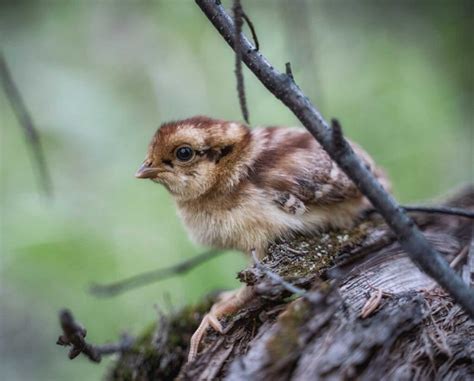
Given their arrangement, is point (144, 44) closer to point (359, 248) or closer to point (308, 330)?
point (359, 248)

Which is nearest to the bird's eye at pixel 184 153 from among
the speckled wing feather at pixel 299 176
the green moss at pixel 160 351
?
the speckled wing feather at pixel 299 176

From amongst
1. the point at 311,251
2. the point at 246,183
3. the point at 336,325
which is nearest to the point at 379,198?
the point at 336,325

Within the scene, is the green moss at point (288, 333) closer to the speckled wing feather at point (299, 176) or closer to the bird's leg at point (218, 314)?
the bird's leg at point (218, 314)

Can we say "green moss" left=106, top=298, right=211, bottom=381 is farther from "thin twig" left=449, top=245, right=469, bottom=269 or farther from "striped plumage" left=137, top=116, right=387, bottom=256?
"thin twig" left=449, top=245, right=469, bottom=269

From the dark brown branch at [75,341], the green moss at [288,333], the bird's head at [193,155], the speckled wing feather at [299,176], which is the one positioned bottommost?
the green moss at [288,333]

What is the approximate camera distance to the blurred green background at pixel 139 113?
5012 mm

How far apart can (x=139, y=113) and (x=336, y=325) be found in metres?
4.55

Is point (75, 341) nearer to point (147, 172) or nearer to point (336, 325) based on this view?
point (336, 325)

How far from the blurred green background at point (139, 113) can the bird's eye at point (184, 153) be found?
6.70ft

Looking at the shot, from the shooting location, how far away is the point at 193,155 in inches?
116

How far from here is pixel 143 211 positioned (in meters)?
5.48

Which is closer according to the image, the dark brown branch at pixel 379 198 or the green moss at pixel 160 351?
the dark brown branch at pixel 379 198

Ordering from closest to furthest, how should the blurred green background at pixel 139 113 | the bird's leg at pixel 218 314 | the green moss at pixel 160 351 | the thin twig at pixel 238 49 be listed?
the thin twig at pixel 238 49
the bird's leg at pixel 218 314
the green moss at pixel 160 351
the blurred green background at pixel 139 113

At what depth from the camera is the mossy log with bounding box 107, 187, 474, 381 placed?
1777mm
